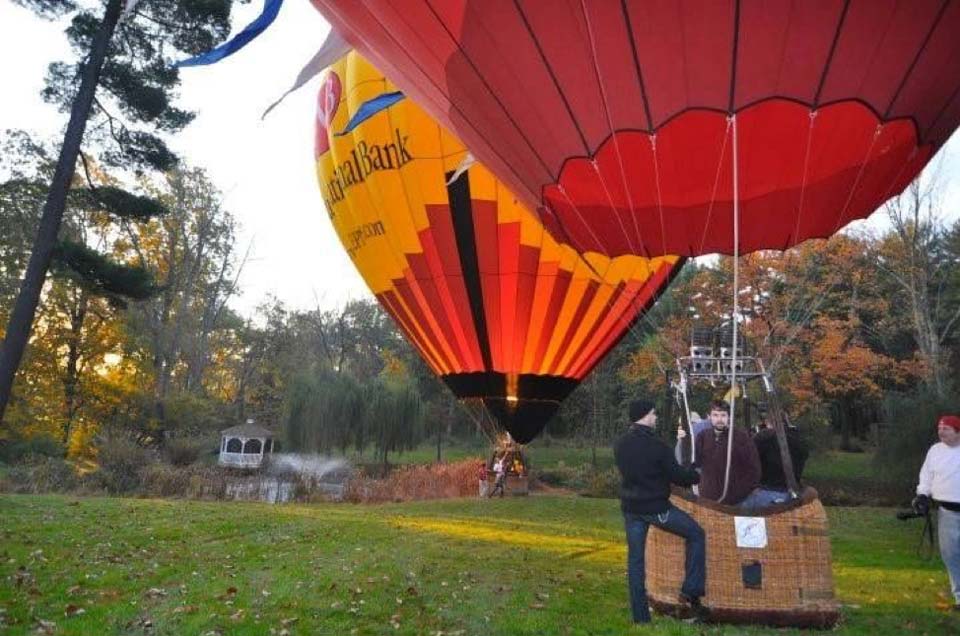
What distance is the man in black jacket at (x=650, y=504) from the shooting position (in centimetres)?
420

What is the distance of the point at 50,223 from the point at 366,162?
5.22 m

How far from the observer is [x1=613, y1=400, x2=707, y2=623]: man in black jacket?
4.20 m

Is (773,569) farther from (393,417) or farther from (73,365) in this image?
(73,365)

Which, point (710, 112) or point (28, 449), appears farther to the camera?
point (28, 449)

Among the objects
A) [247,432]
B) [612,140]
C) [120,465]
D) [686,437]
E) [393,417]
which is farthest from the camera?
[247,432]

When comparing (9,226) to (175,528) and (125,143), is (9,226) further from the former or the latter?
(175,528)

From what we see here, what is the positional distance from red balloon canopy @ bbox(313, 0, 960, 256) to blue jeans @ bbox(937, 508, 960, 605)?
243 cm

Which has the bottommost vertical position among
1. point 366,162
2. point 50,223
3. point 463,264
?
point 463,264

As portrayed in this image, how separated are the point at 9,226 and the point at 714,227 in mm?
24216

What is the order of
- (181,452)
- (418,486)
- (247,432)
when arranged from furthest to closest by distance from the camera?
(247,432), (181,452), (418,486)

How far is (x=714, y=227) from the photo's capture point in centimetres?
600

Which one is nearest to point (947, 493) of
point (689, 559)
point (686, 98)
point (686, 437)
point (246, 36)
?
point (686, 437)

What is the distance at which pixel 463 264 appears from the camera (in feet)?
38.5

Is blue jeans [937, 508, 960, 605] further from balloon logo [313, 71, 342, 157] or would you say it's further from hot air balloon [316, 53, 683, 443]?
balloon logo [313, 71, 342, 157]
